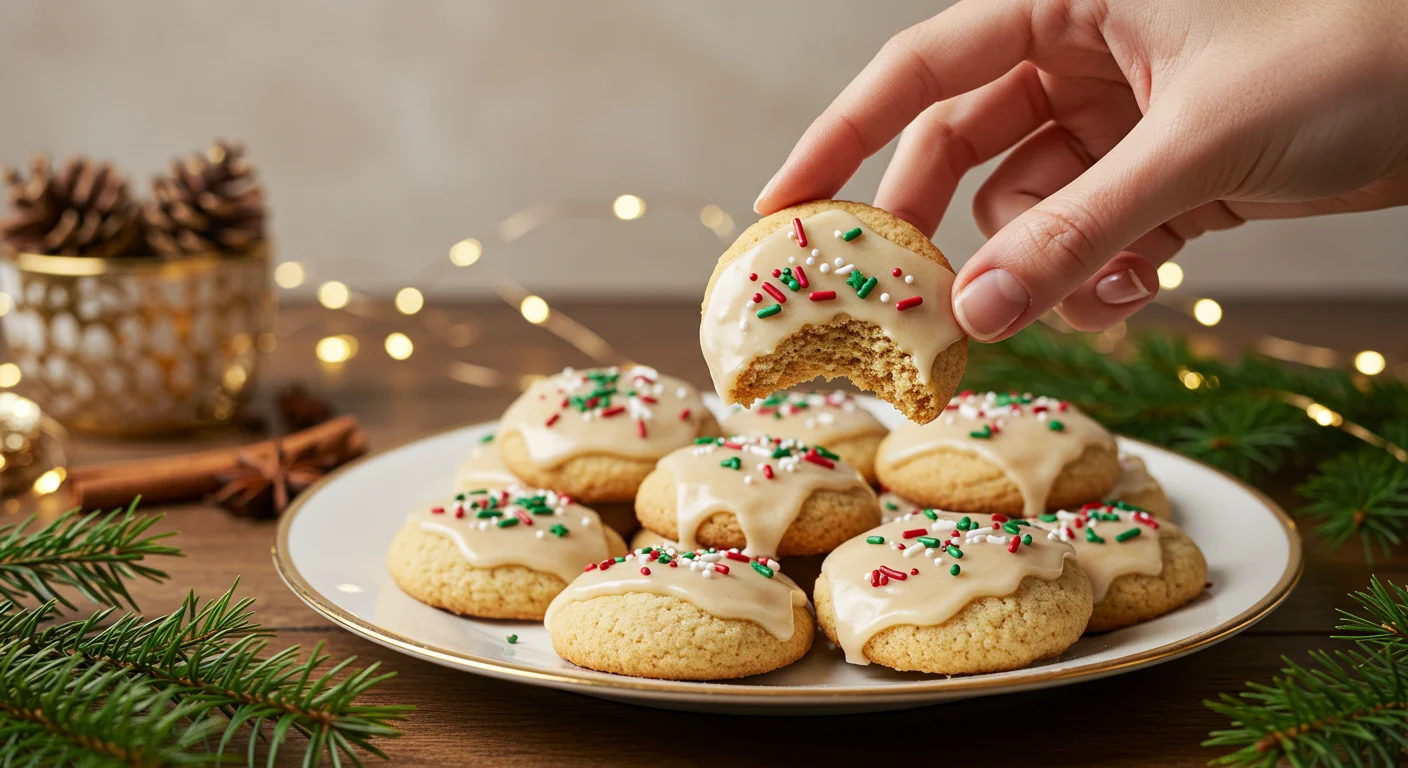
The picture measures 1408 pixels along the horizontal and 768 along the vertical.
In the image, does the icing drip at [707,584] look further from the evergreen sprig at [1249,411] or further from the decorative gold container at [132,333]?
the decorative gold container at [132,333]

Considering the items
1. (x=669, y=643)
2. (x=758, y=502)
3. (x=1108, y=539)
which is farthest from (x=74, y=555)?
(x=1108, y=539)

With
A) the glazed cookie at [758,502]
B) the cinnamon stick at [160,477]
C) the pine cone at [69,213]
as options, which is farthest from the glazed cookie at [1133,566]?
the pine cone at [69,213]

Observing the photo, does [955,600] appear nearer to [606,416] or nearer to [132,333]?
[606,416]

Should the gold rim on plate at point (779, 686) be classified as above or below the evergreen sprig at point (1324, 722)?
below

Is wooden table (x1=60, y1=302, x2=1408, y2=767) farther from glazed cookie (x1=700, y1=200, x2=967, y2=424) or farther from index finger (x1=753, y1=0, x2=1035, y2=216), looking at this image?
index finger (x1=753, y1=0, x2=1035, y2=216)

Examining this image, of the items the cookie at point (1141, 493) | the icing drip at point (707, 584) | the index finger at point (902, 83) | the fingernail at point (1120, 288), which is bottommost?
the icing drip at point (707, 584)

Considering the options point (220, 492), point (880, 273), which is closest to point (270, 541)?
point (220, 492)

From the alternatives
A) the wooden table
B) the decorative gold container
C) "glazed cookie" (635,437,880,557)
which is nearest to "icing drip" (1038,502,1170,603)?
the wooden table
